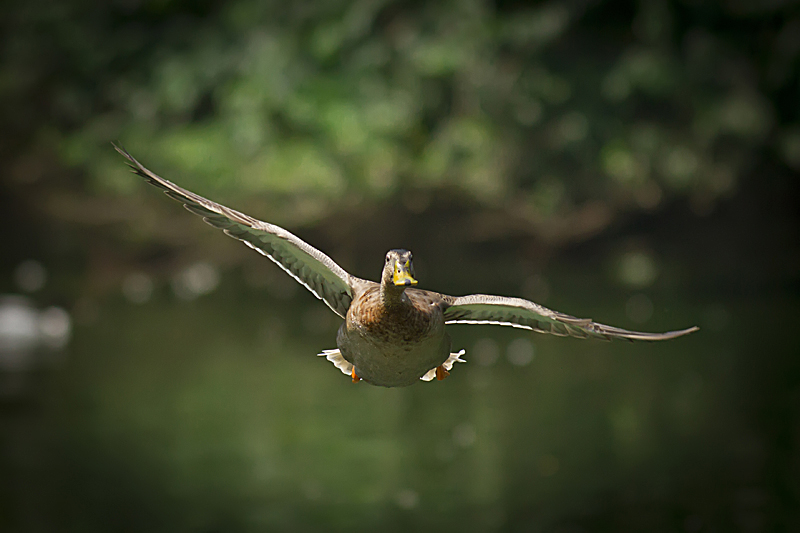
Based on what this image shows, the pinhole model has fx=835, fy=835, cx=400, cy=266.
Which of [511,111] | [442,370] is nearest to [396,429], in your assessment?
[511,111]

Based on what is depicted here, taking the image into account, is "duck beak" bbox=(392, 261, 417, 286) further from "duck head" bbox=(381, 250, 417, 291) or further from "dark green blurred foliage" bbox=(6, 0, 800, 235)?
"dark green blurred foliage" bbox=(6, 0, 800, 235)

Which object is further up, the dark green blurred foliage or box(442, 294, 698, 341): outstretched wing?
the dark green blurred foliage

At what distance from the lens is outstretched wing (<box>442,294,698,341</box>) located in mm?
833

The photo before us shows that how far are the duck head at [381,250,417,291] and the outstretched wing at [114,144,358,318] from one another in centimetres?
13

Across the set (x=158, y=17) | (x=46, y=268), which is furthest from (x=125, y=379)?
(x=158, y=17)

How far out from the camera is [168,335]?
6121mm

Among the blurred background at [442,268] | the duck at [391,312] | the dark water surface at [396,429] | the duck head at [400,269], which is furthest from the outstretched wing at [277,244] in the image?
the dark water surface at [396,429]

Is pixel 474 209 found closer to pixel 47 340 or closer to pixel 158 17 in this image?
pixel 158 17

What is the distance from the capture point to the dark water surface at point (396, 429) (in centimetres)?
508

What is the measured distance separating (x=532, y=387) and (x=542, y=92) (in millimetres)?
1948

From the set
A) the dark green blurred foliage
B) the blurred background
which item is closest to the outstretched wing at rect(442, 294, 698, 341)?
the blurred background

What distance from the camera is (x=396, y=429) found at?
18.6ft

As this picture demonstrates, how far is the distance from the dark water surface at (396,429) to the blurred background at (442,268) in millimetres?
18

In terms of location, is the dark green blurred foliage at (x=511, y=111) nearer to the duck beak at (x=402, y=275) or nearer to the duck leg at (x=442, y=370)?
the duck leg at (x=442, y=370)
